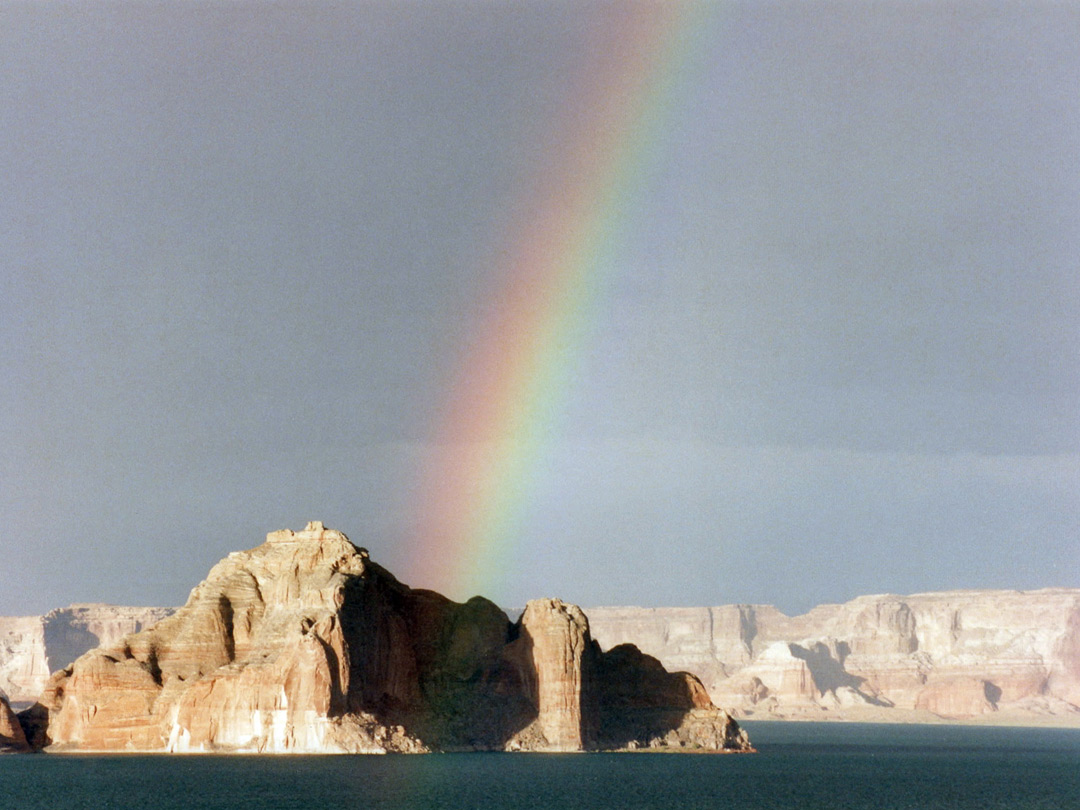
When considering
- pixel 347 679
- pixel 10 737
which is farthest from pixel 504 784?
pixel 10 737

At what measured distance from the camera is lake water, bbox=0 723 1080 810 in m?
115

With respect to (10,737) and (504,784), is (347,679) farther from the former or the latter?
(10,737)

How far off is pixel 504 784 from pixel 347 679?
21927mm

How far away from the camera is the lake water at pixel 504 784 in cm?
11512

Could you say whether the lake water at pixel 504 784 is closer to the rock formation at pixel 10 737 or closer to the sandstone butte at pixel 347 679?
the sandstone butte at pixel 347 679

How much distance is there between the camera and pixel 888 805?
122500 mm

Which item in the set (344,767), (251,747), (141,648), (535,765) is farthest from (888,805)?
(141,648)

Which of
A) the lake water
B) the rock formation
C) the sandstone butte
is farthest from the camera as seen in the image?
the rock formation

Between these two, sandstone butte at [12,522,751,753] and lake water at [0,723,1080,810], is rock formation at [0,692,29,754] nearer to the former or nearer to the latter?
sandstone butte at [12,522,751,753]

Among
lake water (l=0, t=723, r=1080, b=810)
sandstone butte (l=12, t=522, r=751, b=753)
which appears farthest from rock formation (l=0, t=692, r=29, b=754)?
lake water (l=0, t=723, r=1080, b=810)

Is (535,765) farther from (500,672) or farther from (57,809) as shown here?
(57,809)

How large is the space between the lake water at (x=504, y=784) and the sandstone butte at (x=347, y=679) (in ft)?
8.55

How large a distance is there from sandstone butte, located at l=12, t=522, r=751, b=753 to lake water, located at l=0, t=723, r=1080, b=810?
8.55ft

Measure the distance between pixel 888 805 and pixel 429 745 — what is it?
5196 centimetres
